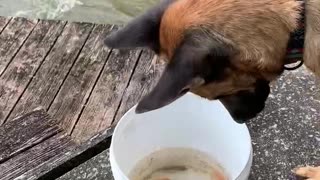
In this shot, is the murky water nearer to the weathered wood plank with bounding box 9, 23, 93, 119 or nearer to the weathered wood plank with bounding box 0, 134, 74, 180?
the weathered wood plank with bounding box 9, 23, 93, 119

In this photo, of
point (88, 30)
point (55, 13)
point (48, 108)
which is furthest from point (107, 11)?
point (48, 108)

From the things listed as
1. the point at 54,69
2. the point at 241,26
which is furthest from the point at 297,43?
the point at 54,69

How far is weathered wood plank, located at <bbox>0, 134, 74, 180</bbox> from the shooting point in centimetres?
269

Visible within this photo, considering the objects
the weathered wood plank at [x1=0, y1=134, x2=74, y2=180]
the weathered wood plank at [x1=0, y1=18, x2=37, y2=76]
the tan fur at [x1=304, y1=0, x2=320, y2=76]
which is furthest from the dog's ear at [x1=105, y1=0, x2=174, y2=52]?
the weathered wood plank at [x1=0, y1=18, x2=37, y2=76]

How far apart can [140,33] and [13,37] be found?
2066 mm

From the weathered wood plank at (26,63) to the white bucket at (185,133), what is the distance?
46.6 inches

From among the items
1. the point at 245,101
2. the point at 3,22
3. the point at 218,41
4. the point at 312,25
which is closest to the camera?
the point at 218,41

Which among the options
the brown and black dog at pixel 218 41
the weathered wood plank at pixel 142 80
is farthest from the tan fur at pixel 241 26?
the weathered wood plank at pixel 142 80

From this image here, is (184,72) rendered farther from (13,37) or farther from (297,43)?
(13,37)

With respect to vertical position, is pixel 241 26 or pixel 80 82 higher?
pixel 241 26

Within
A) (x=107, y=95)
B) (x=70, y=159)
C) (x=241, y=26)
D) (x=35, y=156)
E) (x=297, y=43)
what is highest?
(x=241, y=26)

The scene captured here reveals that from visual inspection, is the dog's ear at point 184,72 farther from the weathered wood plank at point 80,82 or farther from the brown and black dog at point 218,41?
the weathered wood plank at point 80,82

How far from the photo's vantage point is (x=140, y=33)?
1.96 meters

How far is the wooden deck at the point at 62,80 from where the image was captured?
9.73ft
